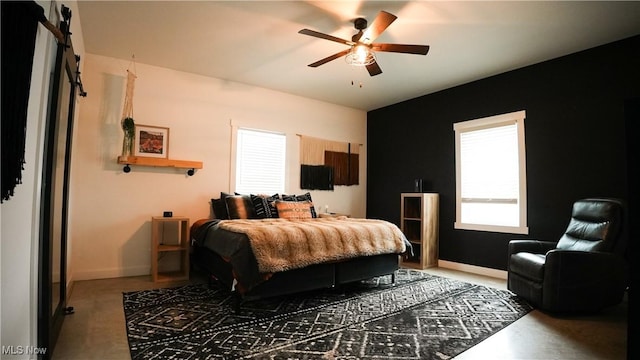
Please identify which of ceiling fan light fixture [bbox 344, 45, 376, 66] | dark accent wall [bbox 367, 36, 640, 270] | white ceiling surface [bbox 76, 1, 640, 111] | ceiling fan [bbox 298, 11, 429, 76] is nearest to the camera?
ceiling fan [bbox 298, 11, 429, 76]

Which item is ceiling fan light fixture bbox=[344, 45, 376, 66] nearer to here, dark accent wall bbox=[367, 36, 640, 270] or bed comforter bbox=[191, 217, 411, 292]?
bed comforter bbox=[191, 217, 411, 292]

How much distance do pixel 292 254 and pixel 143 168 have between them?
2.65 meters

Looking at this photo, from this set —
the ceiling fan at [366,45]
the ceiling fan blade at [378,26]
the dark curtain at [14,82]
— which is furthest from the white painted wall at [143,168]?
the dark curtain at [14,82]

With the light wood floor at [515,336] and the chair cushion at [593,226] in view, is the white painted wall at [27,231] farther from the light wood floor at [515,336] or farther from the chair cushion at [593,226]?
the chair cushion at [593,226]

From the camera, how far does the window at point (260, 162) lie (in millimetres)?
5090

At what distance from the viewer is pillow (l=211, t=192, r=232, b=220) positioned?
14.4 feet

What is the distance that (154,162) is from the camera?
4.20 meters

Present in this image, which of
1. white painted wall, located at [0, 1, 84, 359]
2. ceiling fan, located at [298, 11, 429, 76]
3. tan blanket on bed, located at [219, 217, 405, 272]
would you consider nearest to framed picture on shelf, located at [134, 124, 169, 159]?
tan blanket on bed, located at [219, 217, 405, 272]

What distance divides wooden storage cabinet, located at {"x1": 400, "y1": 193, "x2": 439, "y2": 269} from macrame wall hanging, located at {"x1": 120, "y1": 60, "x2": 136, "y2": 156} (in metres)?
3.95

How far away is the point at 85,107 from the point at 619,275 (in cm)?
599

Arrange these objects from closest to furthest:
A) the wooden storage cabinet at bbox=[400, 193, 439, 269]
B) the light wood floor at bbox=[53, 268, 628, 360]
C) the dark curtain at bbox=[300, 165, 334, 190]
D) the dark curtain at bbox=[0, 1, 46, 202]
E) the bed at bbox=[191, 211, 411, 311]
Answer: the dark curtain at bbox=[0, 1, 46, 202] → the light wood floor at bbox=[53, 268, 628, 360] → the bed at bbox=[191, 211, 411, 311] → the wooden storage cabinet at bbox=[400, 193, 439, 269] → the dark curtain at bbox=[300, 165, 334, 190]

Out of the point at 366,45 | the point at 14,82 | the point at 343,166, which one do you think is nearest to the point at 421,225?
the point at 343,166

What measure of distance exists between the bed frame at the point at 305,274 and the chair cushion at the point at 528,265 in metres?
1.23

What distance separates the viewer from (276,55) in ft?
13.4
